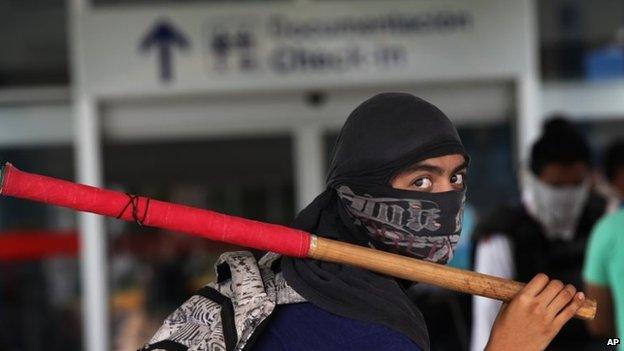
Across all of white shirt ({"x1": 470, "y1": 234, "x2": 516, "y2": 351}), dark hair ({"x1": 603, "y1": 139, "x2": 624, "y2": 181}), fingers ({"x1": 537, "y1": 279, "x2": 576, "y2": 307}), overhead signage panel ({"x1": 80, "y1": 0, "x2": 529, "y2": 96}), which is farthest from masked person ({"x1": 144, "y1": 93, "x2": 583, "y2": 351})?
overhead signage panel ({"x1": 80, "y1": 0, "x2": 529, "y2": 96})

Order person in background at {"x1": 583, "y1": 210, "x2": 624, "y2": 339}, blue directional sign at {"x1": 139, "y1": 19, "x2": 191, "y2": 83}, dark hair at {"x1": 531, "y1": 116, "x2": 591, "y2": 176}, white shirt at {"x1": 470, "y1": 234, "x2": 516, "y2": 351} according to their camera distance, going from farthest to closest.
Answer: blue directional sign at {"x1": 139, "y1": 19, "x2": 191, "y2": 83} → dark hair at {"x1": 531, "y1": 116, "x2": 591, "y2": 176} → white shirt at {"x1": 470, "y1": 234, "x2": 516, "y2": 351} → person in background at {"x1": 583, "y1": 210, "x2": 624, "y2": 339}

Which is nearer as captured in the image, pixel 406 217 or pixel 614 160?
pixel 406 217

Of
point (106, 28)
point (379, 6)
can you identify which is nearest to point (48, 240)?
point (106, 28)

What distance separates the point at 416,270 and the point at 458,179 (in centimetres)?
20

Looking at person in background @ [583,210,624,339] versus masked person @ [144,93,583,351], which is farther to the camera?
person in background @ [583,210,624,339]

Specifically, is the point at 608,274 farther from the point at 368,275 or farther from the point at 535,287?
the point at 368,275

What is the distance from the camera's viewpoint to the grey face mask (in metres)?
4.14

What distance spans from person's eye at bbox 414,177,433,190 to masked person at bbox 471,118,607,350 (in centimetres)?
224

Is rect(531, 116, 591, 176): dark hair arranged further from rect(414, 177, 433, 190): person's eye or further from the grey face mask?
rect(414, 177, 433, 190): person's eye

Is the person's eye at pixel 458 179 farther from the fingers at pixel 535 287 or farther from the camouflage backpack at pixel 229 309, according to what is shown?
the camouflage backpack at pixel 229 309

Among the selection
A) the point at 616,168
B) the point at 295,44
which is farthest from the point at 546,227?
the point at 295,44

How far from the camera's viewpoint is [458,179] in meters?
1.90

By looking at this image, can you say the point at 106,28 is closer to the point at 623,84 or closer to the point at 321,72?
the point at 321,72

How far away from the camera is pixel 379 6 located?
5.75 meters
